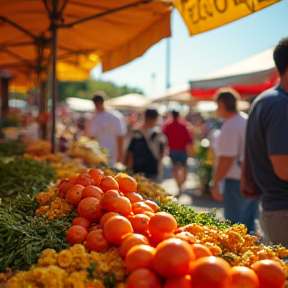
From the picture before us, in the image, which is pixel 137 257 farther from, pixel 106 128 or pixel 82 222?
pixel 106 128

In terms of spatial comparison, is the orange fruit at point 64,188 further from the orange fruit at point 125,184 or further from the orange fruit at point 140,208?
the orange fruit at point 140,208

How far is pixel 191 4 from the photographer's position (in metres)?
3.61

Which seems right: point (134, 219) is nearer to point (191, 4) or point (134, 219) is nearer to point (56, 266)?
point (56, 266)

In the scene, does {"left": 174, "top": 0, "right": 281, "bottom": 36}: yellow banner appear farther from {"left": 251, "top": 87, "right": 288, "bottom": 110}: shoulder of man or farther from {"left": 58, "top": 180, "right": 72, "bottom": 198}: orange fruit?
{"left": 58, "top": 180, "right": 72, "bottom": 198}: orange fruit

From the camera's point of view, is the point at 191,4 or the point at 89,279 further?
the point at 191,4

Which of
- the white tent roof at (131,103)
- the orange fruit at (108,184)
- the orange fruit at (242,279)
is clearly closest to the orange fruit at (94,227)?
the orange fruit at (108,184)

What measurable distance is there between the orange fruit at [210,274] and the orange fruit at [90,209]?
2.73 feet

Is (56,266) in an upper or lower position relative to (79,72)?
lower

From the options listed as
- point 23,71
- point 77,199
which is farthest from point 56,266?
point 23,71

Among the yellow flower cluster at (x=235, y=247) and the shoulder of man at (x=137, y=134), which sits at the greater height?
the shoulder of man at (x=137, y=134)

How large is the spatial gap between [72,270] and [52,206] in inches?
29.0

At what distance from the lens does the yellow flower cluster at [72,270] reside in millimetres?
1672

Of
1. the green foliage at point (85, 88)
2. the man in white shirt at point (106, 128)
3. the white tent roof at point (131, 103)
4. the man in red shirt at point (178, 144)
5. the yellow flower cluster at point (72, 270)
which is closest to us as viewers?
the yellow flower cluster at point (72, 270)

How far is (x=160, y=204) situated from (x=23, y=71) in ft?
32.5
